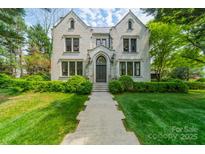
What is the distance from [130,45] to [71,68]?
200 inches

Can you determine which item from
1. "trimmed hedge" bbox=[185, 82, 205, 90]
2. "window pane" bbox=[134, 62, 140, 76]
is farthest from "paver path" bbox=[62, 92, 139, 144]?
"trimmed hedge" bbox=[185, 82, 205, 90]

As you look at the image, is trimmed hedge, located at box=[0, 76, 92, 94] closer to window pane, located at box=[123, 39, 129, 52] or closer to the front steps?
the front steps

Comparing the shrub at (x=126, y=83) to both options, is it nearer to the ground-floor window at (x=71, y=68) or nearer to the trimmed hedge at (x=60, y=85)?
the trimmed hedge at (x=60, y=85)

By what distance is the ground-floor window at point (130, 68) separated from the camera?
1556 cm

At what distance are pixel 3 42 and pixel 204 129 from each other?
1506cm

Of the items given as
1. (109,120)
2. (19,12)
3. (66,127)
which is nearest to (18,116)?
(66,127)

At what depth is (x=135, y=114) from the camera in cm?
637

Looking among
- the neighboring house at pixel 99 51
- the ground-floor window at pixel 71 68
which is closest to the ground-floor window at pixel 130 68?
the neighboring house at pixel 99 51

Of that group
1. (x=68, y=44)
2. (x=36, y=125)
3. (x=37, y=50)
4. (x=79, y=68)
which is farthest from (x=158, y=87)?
(x=37, y=50)

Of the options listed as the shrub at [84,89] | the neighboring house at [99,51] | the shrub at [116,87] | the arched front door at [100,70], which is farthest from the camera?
the arched front door at [100,70]

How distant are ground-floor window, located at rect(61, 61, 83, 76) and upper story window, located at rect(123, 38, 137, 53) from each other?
380cm

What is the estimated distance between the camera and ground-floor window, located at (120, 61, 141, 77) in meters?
15.6

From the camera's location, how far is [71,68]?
50.2 feet
